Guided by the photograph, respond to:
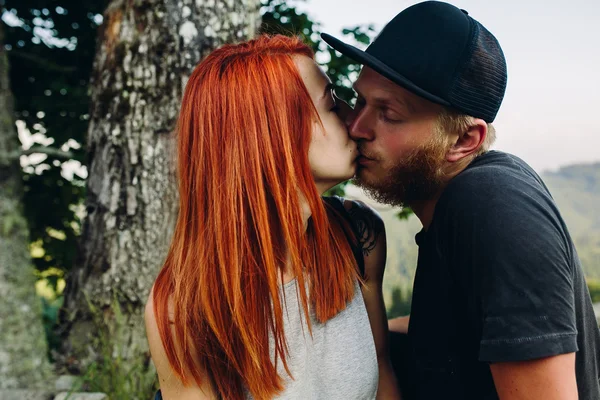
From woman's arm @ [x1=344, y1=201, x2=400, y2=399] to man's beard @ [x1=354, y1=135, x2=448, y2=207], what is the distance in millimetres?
218

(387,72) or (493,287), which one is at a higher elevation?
(387,72)

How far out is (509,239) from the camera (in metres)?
1.35

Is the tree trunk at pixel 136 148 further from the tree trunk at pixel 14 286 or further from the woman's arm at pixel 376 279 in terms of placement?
the woman's arm at pixel 376 279

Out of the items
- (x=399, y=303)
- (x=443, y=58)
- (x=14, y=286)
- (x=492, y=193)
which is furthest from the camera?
(x=399, y=303)

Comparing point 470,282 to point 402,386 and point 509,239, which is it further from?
point 402,386

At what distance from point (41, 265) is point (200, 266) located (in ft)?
11.8

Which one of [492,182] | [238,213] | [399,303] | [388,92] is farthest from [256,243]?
[399,303]

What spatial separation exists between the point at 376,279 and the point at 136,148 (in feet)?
5.03

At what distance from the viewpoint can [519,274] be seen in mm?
1326

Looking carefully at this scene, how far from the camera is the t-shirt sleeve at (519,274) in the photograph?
132 centimetres

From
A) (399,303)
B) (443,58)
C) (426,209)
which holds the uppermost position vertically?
(443,58)

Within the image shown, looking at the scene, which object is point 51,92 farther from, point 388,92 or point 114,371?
point 388,92

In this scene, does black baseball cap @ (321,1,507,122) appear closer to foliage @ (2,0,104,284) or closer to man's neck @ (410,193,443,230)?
man's neck @ (410,193,443,230)

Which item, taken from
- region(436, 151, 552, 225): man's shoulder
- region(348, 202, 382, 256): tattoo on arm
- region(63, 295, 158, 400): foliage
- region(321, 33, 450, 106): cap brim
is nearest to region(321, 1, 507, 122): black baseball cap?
region(321, 33, 450, 106): cap brim
